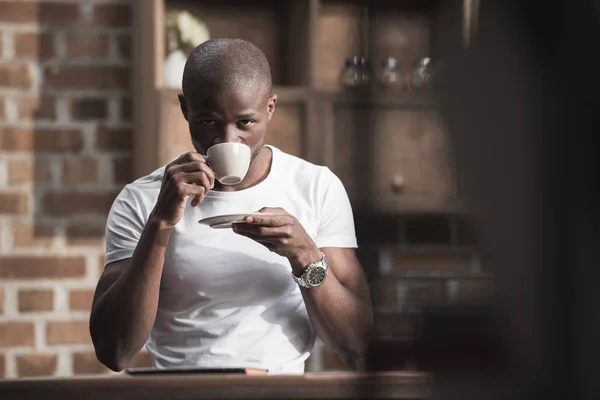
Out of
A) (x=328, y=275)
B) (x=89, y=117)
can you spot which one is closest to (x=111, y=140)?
(x=89, y=117)

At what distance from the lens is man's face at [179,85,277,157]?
1399 mm

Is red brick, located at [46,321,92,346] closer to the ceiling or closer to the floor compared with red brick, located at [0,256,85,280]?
closer to the floor

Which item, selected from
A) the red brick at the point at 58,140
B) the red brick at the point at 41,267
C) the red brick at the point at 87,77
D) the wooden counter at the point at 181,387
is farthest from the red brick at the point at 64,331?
the wooden counter at the point at 181,387

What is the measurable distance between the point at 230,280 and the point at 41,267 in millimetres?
977

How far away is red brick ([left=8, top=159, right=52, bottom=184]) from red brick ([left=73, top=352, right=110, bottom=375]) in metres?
0.45

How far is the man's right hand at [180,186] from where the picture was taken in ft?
4.38

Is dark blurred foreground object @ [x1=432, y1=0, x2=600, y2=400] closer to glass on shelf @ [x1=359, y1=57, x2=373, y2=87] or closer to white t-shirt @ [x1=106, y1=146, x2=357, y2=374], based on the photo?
glass on shelf @ [x1=359, y1=57, x2=373, y2=87]

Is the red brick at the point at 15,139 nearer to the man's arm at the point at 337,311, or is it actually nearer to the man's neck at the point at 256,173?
the man's neck at the point at 256,173

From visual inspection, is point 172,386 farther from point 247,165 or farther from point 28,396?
point 247,165

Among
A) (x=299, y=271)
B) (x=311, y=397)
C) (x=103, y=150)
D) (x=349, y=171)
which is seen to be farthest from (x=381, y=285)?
(x=103, y=150)

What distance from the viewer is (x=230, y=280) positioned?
4.72ft

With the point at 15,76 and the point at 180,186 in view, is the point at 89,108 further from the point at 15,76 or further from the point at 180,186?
the point at 180,186

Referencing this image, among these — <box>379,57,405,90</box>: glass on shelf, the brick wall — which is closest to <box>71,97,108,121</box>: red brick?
the brick wall

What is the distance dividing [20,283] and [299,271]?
Answer: 3.75ft
